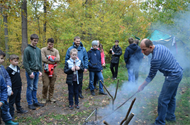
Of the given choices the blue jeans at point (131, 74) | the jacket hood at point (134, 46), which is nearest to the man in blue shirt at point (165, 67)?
the jacket hood at point (134, 46)

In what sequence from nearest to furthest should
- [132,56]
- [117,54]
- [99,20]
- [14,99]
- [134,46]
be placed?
[14,99], [134,46], [132,56], [117,54], [99,20]

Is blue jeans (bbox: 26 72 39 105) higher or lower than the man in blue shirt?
lower

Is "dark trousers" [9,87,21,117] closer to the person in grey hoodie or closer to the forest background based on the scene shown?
the person in grey hoodie

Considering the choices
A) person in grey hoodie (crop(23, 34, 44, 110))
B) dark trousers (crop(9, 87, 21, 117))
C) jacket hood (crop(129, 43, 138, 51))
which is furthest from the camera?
jacket hood (crop(129, 43, 138, 51))

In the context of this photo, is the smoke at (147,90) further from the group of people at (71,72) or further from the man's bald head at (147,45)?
the man's bald head at (147,45)

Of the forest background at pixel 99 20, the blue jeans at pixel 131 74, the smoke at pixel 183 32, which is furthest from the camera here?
the forest background at pixel 99 20

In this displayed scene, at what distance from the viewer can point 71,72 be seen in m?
3.96

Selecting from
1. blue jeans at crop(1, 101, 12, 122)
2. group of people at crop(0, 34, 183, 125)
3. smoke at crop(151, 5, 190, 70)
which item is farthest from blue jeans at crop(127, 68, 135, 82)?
blue jeans at crop(1, 101, 12, 122)

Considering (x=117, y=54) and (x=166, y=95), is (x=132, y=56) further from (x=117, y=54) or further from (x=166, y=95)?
(x=166, y=95)

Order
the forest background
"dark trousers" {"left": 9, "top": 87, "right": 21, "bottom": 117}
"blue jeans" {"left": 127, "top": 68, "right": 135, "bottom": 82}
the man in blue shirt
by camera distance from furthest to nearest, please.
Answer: the forest background < "blue jeans" {"left": 127, "top": 68, "right": 135, "bottom": 82} < "dark trousers" {"left": 9, "top": 87, "right": 21, "bottom": 117} < the man in blue shirt

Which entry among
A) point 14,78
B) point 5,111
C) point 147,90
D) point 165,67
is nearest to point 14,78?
point 14,78

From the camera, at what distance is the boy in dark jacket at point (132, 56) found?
5.42 m

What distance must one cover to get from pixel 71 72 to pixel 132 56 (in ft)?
A: 9.68

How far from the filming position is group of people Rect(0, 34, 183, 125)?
2.84 m
